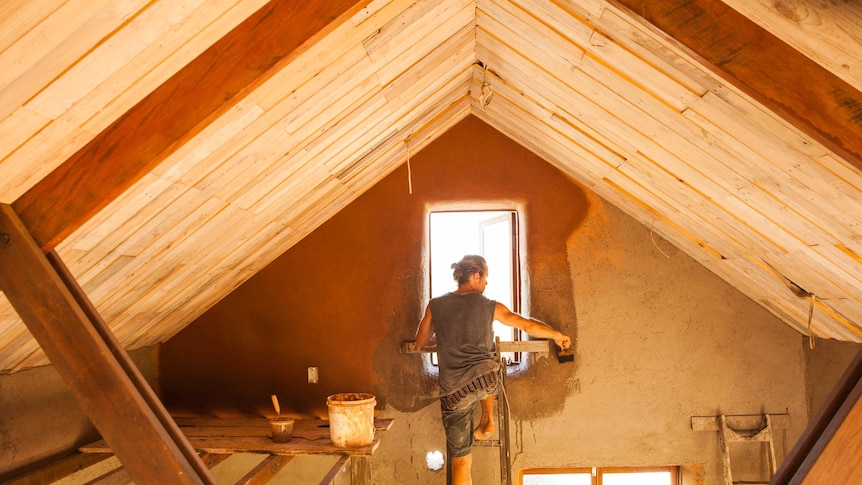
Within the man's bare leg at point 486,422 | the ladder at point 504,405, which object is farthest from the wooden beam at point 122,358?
the man's bare leg at point 486,422

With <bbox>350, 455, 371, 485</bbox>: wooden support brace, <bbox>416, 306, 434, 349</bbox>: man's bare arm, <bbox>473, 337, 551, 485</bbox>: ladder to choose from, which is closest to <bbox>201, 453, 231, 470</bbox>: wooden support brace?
<bbox>350, 455, 371, 485</bbox>: wooden support brace

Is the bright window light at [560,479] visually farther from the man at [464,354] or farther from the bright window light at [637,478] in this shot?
the man at [464,354]

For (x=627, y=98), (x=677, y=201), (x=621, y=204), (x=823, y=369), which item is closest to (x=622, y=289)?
(x=621, y=204)

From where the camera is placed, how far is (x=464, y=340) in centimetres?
402

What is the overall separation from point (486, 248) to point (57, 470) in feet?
11.4

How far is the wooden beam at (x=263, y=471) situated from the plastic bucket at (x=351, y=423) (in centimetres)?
40

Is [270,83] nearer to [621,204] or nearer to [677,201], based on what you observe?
[677,201]

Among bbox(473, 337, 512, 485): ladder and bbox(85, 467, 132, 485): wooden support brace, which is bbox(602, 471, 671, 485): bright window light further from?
bbox(85, 467, 132, 485): wooden support brace

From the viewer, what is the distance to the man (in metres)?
4.00

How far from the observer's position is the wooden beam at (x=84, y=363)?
80.0 inches

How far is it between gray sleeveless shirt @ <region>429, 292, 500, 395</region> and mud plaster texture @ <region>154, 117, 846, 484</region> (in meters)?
0.86

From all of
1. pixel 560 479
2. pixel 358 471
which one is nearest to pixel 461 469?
pixel 358 471

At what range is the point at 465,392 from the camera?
3.99 meters

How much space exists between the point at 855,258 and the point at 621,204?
2.00 metres
